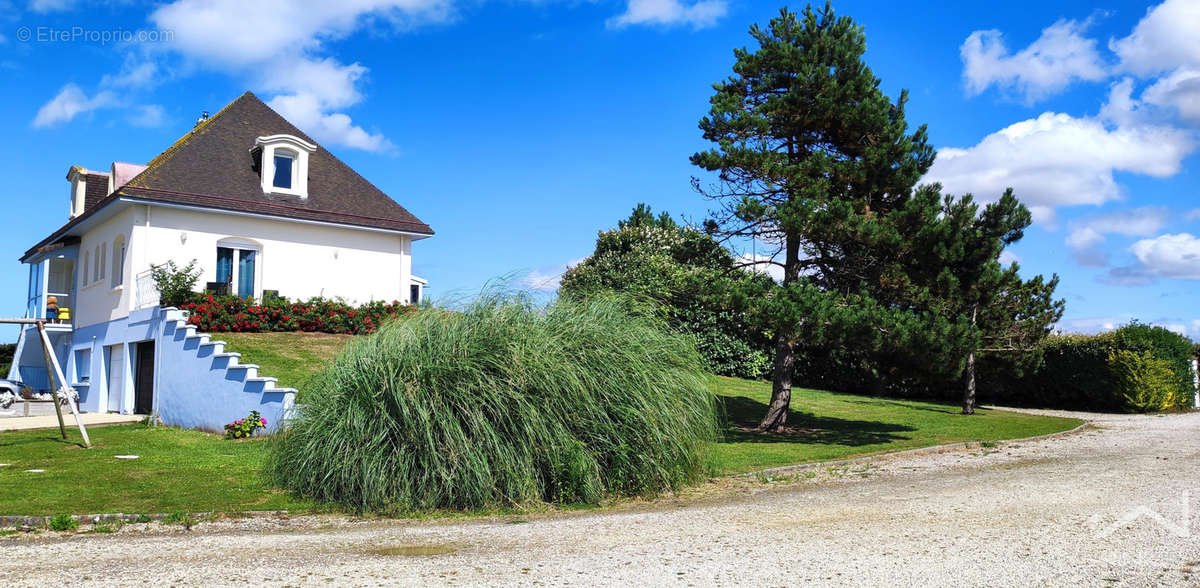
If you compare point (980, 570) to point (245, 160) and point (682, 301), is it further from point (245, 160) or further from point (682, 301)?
point (245, 160)

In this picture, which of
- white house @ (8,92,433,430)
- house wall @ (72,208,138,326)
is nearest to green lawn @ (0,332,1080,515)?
white house @ (8,92,433,430)

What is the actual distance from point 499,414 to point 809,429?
10.7 m

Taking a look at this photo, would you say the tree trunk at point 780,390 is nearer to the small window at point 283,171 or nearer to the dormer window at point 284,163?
the dormer window at point 284,163

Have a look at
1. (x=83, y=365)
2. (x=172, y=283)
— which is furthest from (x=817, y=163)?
(x=83, y=365)

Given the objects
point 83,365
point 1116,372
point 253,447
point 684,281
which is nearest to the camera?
point 253,447

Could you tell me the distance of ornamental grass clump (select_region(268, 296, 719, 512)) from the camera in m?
8.90

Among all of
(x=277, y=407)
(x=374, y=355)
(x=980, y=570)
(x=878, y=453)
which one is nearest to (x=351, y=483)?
(x=374, y=355)

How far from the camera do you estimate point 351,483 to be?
29.2ft

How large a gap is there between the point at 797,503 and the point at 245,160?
20.8m

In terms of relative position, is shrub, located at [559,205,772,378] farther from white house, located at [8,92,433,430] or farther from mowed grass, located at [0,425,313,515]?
white house, located at [8,92,433,430]

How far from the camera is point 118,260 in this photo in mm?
23000

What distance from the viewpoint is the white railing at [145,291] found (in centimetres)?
2092

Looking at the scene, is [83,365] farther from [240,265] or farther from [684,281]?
[684,281]

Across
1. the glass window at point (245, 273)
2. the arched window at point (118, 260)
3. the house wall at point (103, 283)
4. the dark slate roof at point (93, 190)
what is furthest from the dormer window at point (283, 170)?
the dark slate roof at point (93, 190)
